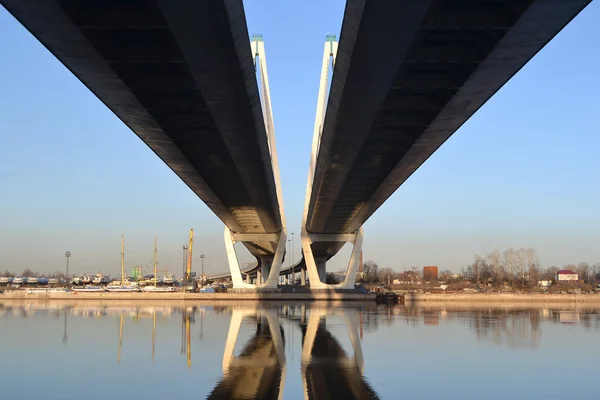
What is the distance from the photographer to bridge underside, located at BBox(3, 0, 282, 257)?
12773mm

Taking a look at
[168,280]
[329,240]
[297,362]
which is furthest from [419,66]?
[168,280]

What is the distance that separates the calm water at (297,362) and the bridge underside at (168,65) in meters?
7.86

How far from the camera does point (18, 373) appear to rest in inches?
615

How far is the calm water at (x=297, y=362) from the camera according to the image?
13.1 m

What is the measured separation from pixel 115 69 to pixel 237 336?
12939mm

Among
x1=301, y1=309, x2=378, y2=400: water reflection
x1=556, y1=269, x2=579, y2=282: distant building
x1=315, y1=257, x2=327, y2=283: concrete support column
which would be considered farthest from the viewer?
x1=556, y1=269, x2=579, y2=282: distant building

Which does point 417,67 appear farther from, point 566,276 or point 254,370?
point 566,276

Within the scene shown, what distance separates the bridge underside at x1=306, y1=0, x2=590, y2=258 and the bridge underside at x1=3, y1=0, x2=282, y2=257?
2.76m

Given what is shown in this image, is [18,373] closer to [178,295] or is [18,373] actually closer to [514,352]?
[514,352]

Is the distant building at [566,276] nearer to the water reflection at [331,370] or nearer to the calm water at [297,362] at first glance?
the calm water at [297,362]

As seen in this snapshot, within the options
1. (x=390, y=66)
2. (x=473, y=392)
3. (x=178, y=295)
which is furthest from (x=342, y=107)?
(x=178, y=295)

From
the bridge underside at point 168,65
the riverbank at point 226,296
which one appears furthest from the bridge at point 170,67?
the riverbank at point 226,296

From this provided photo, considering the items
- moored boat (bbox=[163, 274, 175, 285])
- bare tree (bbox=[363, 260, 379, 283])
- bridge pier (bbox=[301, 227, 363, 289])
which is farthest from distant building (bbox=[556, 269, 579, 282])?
bridge pier (bbox=[301, 227, 363, 289])

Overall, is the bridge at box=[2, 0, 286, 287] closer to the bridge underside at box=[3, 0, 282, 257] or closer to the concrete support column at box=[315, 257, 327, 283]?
the bridge underside at box=[3, 0, 282, 257]
